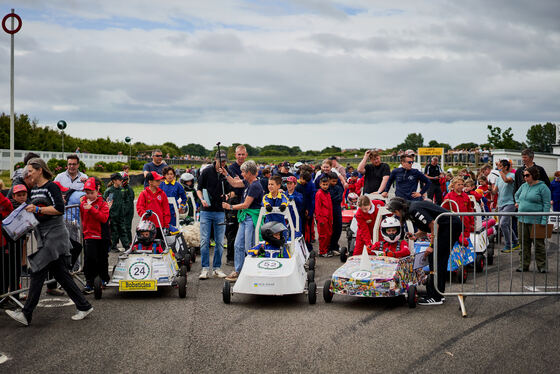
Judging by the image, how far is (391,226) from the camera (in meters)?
8.85

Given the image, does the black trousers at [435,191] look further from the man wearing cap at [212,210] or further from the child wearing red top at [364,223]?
the man wearing cap at [212,210]

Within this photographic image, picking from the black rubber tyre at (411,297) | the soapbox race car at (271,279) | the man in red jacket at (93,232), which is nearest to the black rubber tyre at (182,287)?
the soapbox race car at (271,279)

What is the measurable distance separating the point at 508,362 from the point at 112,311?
5.32 metres


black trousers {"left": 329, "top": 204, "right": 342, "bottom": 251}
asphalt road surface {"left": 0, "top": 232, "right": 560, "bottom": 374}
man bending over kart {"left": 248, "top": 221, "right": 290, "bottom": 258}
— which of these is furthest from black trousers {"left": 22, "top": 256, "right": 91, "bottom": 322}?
black trousers {"left": 329, "top": 204, "right": 342, "bottom": 251}

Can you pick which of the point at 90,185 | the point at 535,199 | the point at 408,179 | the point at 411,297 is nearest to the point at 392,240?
the point at 411,297

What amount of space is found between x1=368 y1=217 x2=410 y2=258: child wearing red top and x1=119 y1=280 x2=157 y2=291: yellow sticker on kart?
354 centimetres

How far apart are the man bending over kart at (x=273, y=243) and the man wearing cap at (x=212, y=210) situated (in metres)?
1.53

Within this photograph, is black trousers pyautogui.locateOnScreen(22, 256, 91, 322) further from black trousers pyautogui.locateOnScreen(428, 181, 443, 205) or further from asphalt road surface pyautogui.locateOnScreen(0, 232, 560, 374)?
black trousers pyautogui.locateOnScreen(428, 181, 443, 205)

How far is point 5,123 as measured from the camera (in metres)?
50.3

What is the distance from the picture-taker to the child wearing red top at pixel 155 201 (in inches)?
407

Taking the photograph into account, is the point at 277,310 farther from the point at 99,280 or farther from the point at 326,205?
the point at 326,205

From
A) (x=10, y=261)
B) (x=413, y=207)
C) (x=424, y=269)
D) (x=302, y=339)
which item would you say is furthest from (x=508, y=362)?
(x=10, y=261)

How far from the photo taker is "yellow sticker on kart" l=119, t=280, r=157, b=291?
869 cm

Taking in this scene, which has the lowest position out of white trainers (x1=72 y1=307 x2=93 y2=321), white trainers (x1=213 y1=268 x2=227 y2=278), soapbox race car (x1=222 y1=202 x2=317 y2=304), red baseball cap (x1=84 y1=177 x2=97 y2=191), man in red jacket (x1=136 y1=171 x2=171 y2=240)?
white trainers (x1=213 y1=268 x2=227 y2=278)
